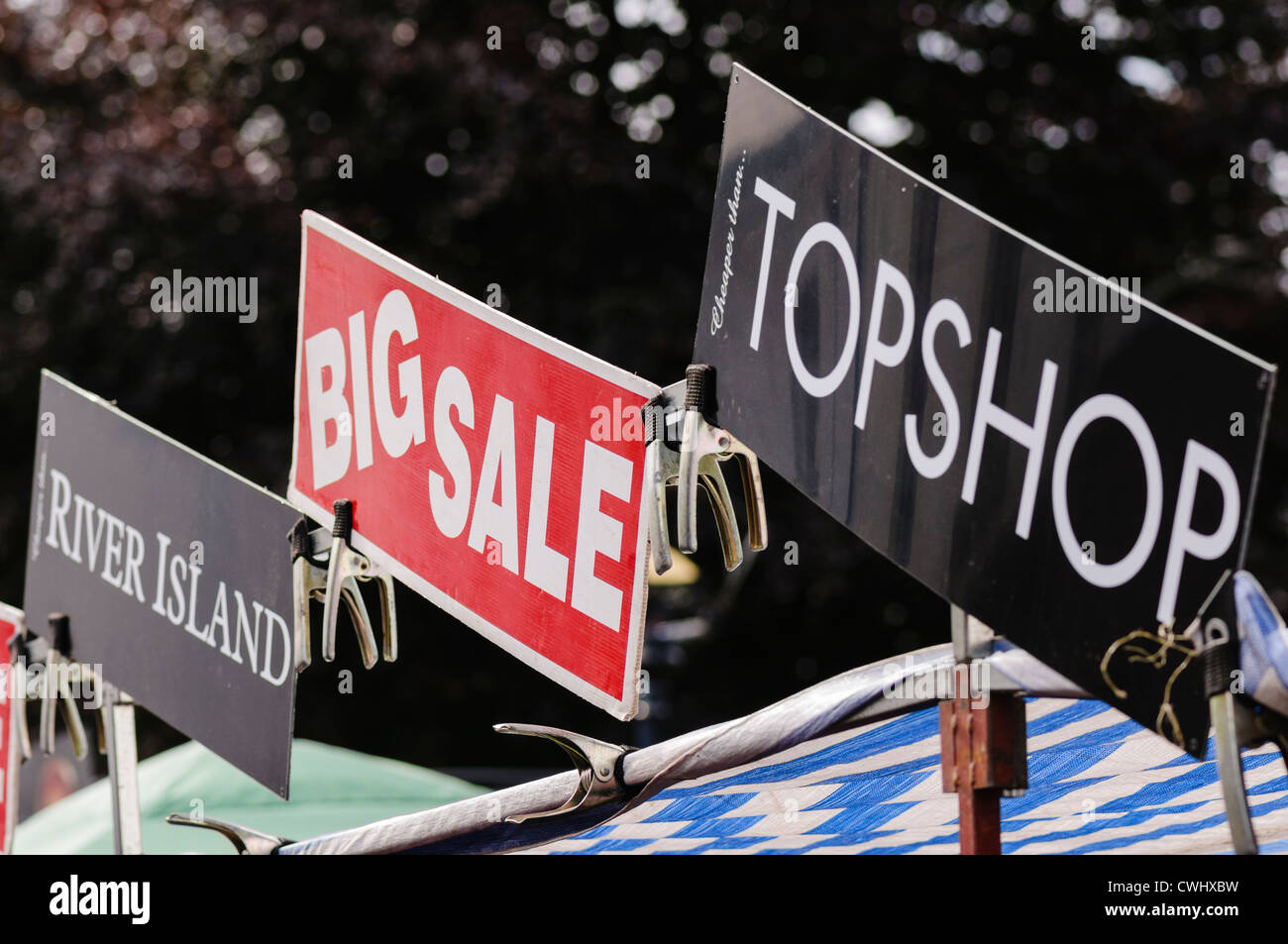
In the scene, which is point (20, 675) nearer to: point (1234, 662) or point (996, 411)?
point (996, 411)

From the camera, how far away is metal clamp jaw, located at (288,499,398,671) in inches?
102

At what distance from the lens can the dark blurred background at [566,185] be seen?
8352mm

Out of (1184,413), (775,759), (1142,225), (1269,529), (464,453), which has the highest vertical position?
(1142,225)

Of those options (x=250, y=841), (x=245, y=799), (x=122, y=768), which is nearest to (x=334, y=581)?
(x=250, y=841)

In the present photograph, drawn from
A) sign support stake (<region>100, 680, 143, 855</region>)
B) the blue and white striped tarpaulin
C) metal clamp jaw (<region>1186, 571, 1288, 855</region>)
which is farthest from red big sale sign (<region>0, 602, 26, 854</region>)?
metal clamp jaw (<region>1186, 571, 1288, 855</region>)

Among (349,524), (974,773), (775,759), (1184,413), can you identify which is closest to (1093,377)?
(1184,413)

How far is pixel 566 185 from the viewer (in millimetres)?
8391

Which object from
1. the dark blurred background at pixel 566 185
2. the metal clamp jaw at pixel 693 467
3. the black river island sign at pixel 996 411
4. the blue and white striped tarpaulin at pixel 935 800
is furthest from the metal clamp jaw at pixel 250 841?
the dark blurred background at pixel 566 185

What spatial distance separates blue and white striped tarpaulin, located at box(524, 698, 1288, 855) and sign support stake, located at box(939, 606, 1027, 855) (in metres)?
0.40

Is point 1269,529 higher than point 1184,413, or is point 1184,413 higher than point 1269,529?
point 1269,529

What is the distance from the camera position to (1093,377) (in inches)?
55.7

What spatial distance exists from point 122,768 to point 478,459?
137 cm

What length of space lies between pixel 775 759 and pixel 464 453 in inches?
28.0

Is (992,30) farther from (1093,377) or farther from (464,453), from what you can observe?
(1093,377)
